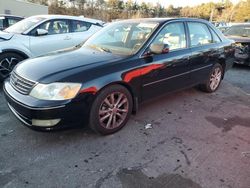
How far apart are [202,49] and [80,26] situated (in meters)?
3.72

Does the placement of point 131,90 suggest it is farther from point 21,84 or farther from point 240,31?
point 240,31

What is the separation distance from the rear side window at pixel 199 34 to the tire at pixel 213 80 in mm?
655

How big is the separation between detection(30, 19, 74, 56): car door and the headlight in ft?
10.6

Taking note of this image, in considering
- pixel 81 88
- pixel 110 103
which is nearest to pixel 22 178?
pixel 81 88

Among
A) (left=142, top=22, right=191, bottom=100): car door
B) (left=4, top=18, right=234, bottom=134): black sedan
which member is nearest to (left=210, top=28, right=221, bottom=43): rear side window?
A: (left=4, top=18, right=234, bottom=134): black sedan

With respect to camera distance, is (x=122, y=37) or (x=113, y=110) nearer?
(x=113, y=110)

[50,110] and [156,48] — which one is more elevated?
[156,48]

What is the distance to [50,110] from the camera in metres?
2.79

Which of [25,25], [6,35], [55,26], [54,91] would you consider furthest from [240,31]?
[54,91]

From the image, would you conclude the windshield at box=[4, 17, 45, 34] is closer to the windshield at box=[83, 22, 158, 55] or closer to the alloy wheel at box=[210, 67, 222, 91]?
the windshield at box=[83, 22, 158, 55]

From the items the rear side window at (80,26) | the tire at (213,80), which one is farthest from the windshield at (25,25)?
the tire at (213,80)

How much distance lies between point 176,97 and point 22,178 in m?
3.42

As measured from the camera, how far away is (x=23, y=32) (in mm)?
5805

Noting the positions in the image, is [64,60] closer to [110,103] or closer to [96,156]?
[110,103]
